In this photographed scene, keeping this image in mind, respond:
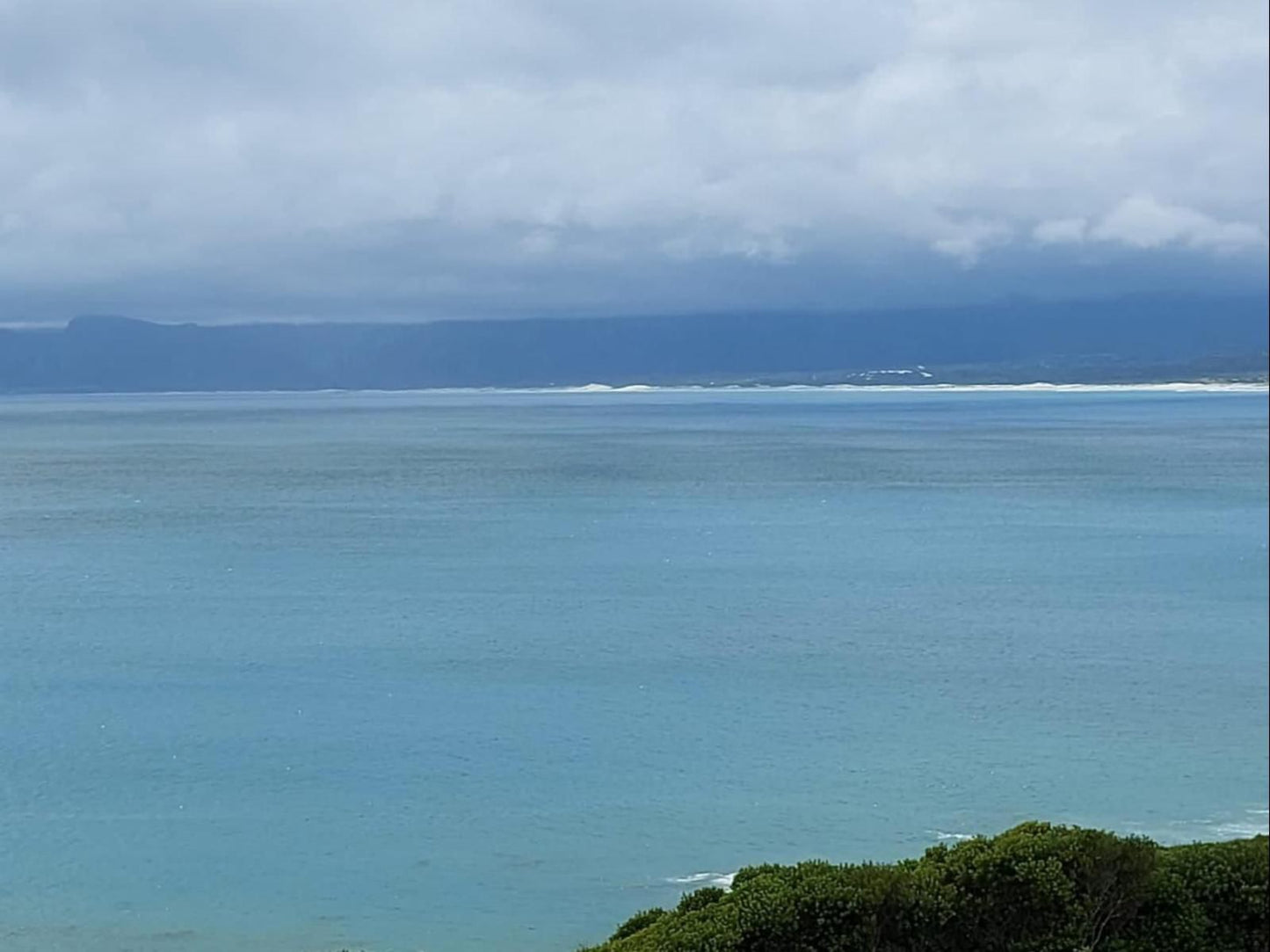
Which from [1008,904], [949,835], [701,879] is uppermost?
[1008,904]

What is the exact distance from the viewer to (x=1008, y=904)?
546 cm

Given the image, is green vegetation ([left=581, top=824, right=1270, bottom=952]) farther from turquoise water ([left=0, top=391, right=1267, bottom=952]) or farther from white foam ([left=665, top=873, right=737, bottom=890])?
white foam ([left=665, top=873, right=737, bottom=890])

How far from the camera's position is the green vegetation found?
5324 millimetres

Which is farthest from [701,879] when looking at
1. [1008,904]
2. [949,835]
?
[1008,904]

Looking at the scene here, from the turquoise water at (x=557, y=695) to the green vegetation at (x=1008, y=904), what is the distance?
0.74 m

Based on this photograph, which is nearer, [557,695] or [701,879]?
[701,879]

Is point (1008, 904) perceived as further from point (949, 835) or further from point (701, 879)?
point (949, 835)

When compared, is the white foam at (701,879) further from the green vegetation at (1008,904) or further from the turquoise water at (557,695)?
the green vegetation at (1008,904)

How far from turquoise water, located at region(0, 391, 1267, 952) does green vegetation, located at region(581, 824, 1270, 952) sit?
0.74 meters

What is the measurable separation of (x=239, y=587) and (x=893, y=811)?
13.6 m

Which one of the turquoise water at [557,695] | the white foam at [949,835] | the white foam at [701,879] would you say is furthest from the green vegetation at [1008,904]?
the white foam at [949,835]

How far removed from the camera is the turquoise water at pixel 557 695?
9812 mm

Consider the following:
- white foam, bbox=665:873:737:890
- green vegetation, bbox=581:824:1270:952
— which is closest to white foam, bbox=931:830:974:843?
white foam, bbox=665:873:737:890

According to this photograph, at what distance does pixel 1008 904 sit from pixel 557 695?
9818 mm
